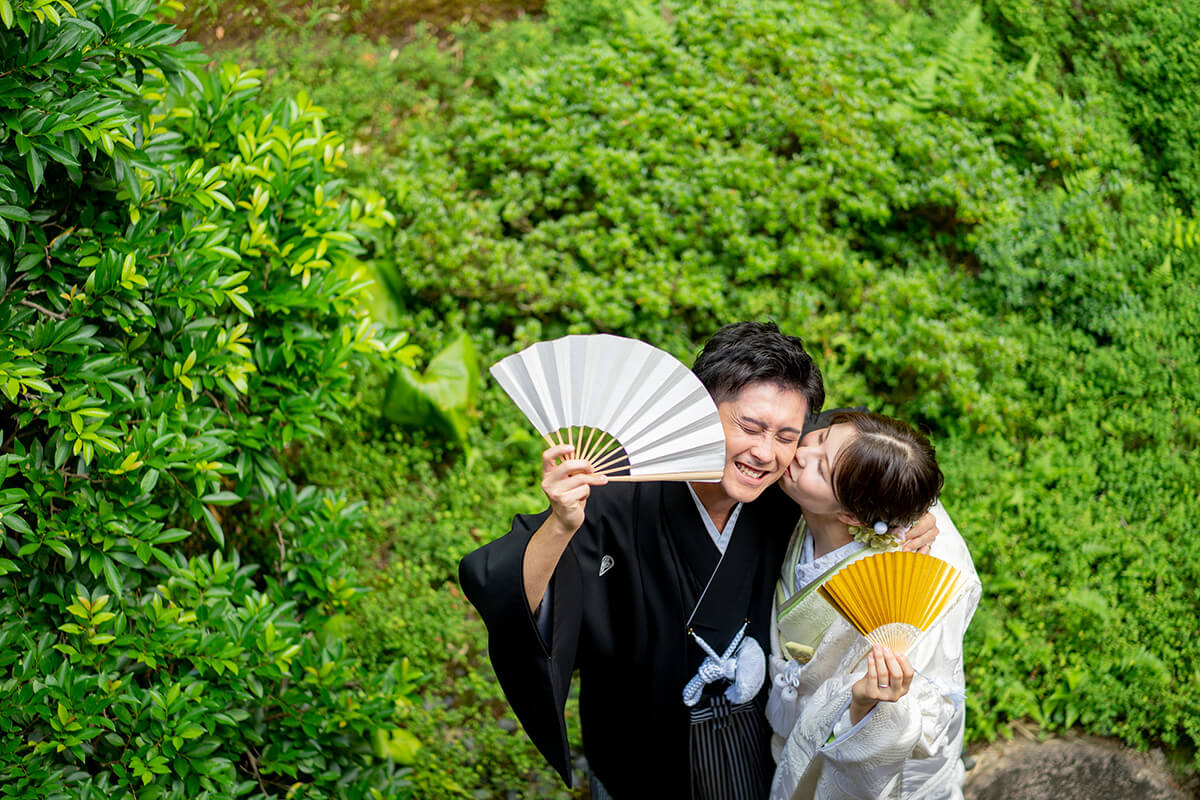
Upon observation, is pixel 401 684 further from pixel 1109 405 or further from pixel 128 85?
pixel 1109 405

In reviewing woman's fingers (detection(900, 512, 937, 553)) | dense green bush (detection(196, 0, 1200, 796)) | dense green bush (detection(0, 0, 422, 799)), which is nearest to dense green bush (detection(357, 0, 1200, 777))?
dense green bush (detection(196, 0, 1200, 796))

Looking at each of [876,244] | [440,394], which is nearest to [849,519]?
[440,394]

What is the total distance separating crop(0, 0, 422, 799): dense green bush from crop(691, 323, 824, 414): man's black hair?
1.57 meters

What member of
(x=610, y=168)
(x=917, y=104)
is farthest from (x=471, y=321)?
(x=917, y=104)

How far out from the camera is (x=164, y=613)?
2.89 m

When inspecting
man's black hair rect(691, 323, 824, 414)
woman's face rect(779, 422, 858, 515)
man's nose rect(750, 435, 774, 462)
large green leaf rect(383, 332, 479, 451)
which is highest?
man's black hair rect(691, 323, 824, 414)

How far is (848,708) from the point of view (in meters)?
2.28

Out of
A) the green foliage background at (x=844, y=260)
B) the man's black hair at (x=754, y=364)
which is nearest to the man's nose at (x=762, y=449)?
the man's black hair at (x=754, y=364)

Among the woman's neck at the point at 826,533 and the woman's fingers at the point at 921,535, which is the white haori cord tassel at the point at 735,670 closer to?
the woman's neck at the point at 826,533

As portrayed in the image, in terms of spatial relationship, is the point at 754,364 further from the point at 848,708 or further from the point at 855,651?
the point at 848,708

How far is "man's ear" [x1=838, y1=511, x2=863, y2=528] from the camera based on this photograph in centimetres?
241

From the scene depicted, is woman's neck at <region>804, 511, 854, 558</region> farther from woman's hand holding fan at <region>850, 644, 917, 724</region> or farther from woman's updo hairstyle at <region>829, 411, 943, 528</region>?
woman's hand holding fan at <region>850, 644, 917, 724</region>

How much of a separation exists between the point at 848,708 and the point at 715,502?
2.06 ft

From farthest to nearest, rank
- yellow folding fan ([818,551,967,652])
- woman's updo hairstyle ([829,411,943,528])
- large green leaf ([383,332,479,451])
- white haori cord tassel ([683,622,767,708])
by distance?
large green leaf ([383,332,479,451]) < white haori cord tassel ([683,622,767,708]) < woman's updo hairstyle ([829,411,943,528]) < yellow folding fan ([818,551,967,652])
